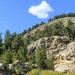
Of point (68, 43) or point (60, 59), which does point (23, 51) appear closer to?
point (60, 59)

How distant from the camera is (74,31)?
51.0 metres

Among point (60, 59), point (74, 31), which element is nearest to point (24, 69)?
point (60, 59)

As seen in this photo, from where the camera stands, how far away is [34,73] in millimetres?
12781

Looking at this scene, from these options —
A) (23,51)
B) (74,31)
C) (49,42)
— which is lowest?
(23,51)

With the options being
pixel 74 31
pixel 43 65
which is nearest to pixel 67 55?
pixel 43 65

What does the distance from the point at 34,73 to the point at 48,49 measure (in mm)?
24226

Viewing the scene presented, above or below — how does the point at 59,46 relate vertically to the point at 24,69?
above

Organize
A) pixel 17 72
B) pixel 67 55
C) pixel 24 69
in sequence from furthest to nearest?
pixel 67 55, pixel 24 69, pixel 17 72

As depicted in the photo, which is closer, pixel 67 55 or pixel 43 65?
pixel 43 65

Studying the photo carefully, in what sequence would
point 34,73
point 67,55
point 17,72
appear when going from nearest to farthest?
point 34,73 < point 17,72 < point 67,55

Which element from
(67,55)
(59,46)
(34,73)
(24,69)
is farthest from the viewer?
(59,46)

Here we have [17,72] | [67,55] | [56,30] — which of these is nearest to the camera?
[17,72]

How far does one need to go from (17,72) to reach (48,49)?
16.5 meters

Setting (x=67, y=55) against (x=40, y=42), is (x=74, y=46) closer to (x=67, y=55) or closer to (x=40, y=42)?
(x=67, y=55)
